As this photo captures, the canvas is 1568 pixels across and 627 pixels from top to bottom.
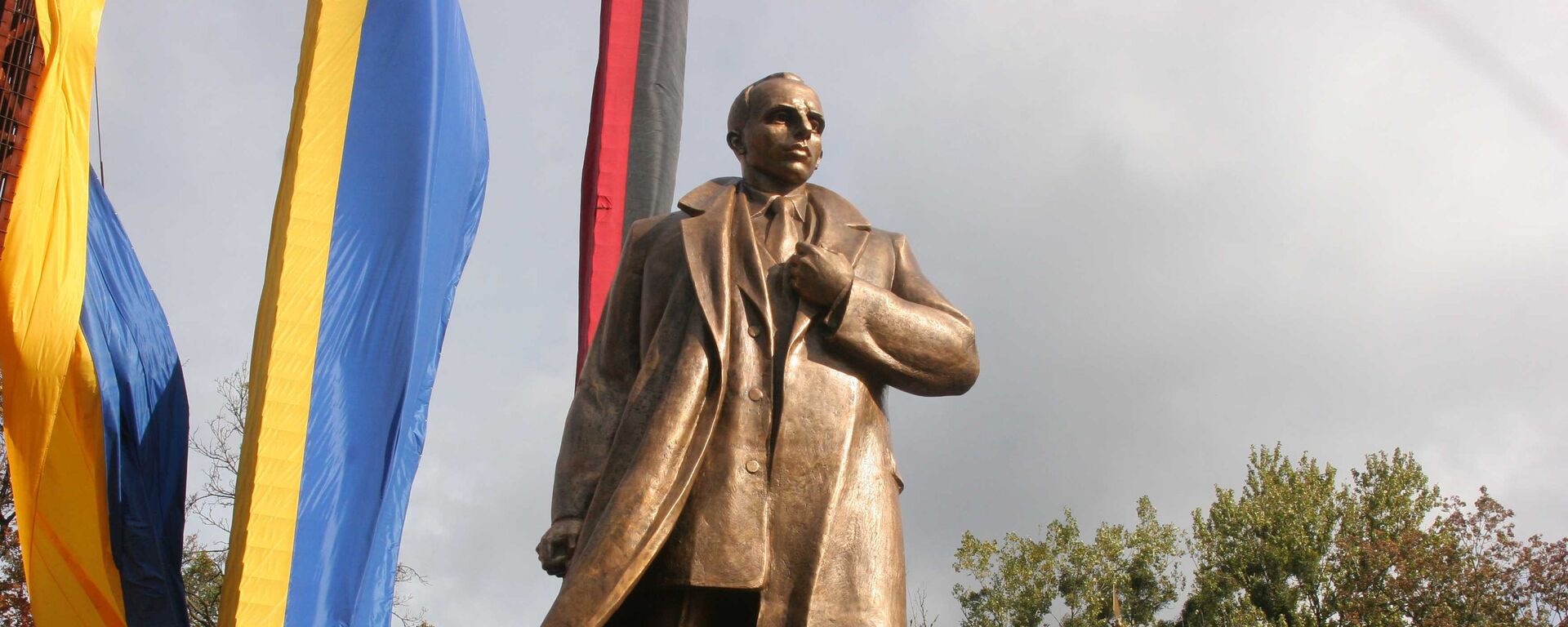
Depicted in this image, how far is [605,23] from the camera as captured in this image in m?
14.2

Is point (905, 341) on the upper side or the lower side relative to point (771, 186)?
lower

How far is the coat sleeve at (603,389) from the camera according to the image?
12.7 feet

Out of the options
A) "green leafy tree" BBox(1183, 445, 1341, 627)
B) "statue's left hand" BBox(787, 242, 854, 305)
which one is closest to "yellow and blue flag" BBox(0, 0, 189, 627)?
"statue's left hand" BBox(787, 242, 854, 305)

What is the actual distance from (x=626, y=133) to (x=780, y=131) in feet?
30.4

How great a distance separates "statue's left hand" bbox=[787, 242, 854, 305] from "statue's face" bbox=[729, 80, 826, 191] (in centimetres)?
43

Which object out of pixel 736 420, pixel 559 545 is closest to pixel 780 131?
pixel 736 420

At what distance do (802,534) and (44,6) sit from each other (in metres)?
11.8

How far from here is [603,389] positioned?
4051 millimetres

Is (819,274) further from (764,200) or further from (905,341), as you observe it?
(764,200)

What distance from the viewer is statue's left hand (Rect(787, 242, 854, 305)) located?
3.87 m

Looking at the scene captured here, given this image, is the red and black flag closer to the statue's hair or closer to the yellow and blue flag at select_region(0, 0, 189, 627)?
the yellow and blue flag at select_region(0, 0, 189, 627)

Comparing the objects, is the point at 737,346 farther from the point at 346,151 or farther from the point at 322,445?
the point at 346,151

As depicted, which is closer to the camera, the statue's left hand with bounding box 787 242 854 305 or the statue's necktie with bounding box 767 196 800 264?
the statue's left hand with bounding box 787 242 854 305

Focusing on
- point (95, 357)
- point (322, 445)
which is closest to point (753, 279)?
point (322, 445)
